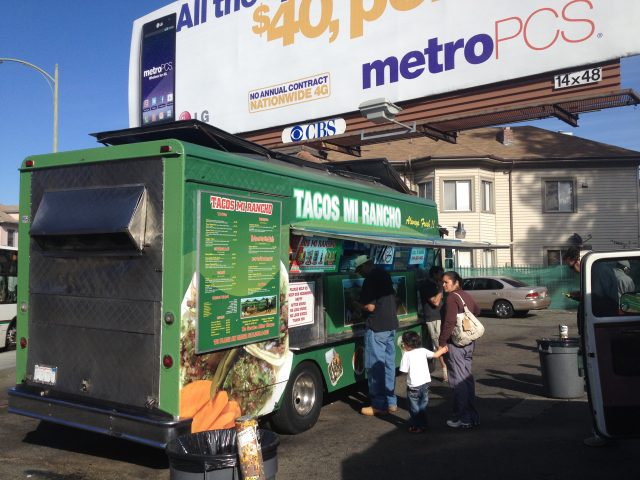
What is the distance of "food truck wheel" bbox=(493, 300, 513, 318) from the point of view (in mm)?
21281

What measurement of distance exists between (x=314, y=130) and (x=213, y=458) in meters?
11.1

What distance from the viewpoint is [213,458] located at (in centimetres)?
371

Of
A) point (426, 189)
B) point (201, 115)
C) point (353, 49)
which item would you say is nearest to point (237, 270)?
point (353, 49)

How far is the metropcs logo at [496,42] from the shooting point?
10336mm

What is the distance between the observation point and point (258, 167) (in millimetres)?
6070

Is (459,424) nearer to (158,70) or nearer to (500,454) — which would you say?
(500,454)

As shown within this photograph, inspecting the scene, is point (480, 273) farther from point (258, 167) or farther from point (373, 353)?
point (258, 167)

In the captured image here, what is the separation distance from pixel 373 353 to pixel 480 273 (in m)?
19.5

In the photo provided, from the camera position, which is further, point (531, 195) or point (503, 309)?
point (531, 195)

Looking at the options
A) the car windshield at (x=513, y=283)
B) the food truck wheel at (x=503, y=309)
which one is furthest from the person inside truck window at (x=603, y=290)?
the car windshield at (x=513, y=283)

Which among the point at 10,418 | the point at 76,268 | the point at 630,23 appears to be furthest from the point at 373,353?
the point at 630,23

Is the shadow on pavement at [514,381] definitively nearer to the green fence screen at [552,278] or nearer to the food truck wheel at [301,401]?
the food truck wheel at [301,401]

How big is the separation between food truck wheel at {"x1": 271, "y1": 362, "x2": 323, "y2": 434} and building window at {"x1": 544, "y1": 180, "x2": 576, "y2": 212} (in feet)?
76.4

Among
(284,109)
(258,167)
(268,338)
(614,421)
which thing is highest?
(284,109)
